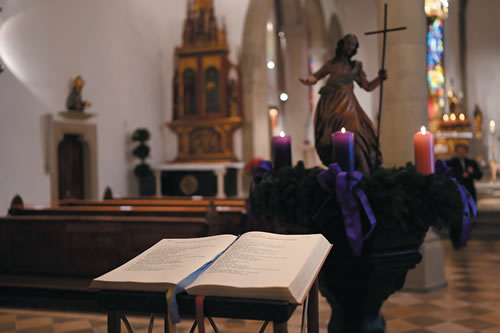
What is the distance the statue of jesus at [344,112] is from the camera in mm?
2736

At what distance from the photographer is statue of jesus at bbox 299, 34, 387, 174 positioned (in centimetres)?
274

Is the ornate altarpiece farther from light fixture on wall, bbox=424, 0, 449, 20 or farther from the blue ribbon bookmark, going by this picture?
the blue ribbon bookmark

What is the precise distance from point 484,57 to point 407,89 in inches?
543

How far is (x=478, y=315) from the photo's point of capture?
4312 mm

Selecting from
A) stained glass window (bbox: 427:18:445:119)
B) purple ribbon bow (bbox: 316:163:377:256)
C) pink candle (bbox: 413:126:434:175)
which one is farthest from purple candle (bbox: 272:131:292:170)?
stained glass window (bbox: 427:18:445:119)

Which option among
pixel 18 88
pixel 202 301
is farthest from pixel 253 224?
pixel 18 88

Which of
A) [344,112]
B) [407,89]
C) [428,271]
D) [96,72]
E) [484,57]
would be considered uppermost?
[484,57]

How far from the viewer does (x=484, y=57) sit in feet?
56.1

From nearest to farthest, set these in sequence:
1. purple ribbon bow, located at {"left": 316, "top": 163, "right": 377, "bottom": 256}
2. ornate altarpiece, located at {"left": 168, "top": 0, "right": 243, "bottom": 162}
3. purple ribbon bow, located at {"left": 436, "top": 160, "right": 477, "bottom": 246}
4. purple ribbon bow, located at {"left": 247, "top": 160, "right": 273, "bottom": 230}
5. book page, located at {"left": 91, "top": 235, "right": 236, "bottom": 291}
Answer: book page, located at {"left": 91, "top": 235, "right": 236, "bottom": 291}, purple ribbon bow, located at {"left": 316, "top": 163, "right": 377, "bottom": 256}, purple ribbon bow, located at {"left": 436, "top": 160, "right": 477, "bottom": 246}, purple ribbon bow, located at {"left": 247, "top": 160, "right": 273, "bottom": 230}, ornate altarpiece, located at {"left": 168, "top": 0, "right": 243, "bottom": 162}

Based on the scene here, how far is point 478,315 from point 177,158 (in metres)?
10.4

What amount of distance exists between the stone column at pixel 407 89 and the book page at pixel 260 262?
3620 mm

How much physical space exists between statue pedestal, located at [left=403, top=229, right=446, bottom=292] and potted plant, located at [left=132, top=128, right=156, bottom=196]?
8.42 meters

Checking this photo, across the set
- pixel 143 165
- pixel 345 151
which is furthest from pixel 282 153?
pixel 143 165

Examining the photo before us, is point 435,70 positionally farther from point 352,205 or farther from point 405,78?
point 352,205
